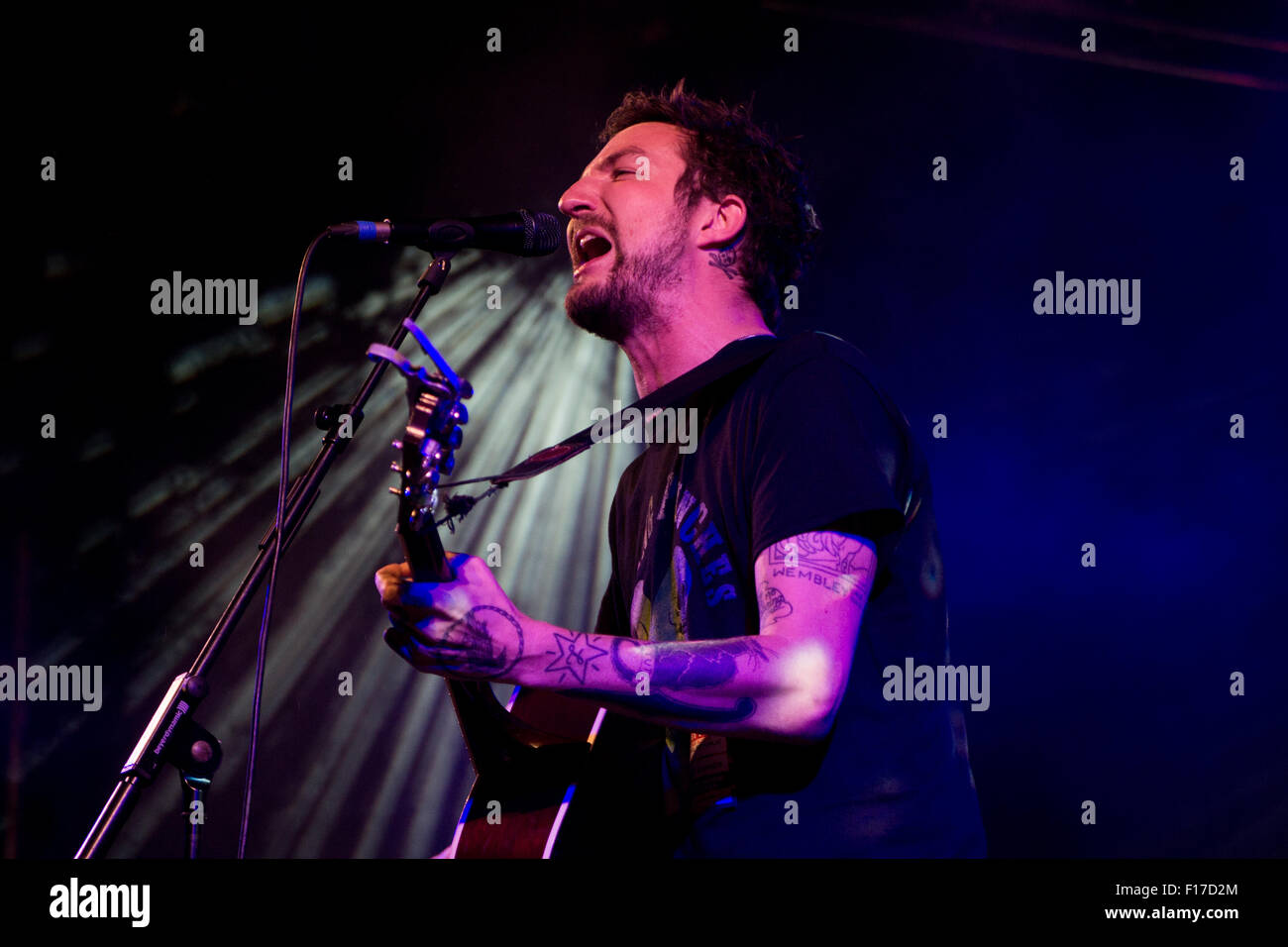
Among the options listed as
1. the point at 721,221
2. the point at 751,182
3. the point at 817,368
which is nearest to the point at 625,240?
the point at 721,221

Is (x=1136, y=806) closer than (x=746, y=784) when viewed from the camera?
No

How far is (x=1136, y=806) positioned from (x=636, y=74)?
328cm

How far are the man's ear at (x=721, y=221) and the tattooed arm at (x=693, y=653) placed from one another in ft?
3.82

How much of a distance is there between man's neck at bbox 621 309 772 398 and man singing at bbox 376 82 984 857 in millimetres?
186

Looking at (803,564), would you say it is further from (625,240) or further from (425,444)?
(625,240)

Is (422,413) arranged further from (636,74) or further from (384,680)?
(636,74)

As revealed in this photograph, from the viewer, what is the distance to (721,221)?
258 cm

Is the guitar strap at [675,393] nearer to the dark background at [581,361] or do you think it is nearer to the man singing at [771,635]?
the man singing at [771,635]

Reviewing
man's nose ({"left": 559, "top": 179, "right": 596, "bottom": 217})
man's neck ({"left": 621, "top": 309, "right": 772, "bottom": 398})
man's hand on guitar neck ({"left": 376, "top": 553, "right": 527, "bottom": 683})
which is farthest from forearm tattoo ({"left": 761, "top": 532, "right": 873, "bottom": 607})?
man's nose ({"left": 559, "top": 179, "right": 596, "bottom": 217})

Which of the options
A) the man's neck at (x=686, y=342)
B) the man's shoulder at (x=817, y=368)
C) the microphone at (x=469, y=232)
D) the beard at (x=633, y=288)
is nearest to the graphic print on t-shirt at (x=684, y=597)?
the man's shoulder at (x=817, y=368)

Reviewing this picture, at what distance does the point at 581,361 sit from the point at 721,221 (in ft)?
4.67
